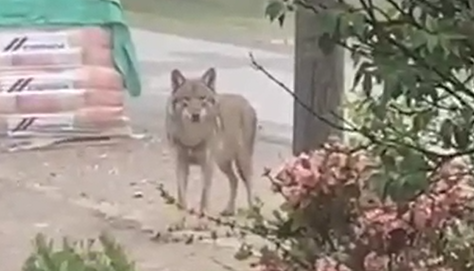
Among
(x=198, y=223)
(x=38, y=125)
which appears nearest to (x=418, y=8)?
(x=198, y=223)

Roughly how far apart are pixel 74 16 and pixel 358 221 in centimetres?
726

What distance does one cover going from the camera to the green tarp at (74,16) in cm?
983

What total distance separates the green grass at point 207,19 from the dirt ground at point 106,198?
6.41 meters

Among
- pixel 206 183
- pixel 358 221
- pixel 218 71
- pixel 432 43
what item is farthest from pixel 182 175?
pixel 432 43

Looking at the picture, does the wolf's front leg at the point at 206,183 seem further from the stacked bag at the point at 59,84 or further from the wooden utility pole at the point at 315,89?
the stacked bag at the point at 59,84

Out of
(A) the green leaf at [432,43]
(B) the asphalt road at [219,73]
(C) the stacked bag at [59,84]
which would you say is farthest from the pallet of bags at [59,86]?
(A) the green leaf at [432,43]

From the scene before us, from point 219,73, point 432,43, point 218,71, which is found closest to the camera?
point 432,43

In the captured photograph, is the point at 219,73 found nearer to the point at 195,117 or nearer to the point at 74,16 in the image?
the point at 74,16

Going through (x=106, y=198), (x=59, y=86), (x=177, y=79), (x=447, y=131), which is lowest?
(x=106, y=198)

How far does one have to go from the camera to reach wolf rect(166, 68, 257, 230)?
7.48 metres

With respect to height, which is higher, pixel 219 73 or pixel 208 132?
pixel 208 132

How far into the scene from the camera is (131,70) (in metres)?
10.3

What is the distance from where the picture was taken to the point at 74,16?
9922mm

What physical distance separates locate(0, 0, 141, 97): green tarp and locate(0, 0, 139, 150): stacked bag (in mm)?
39
